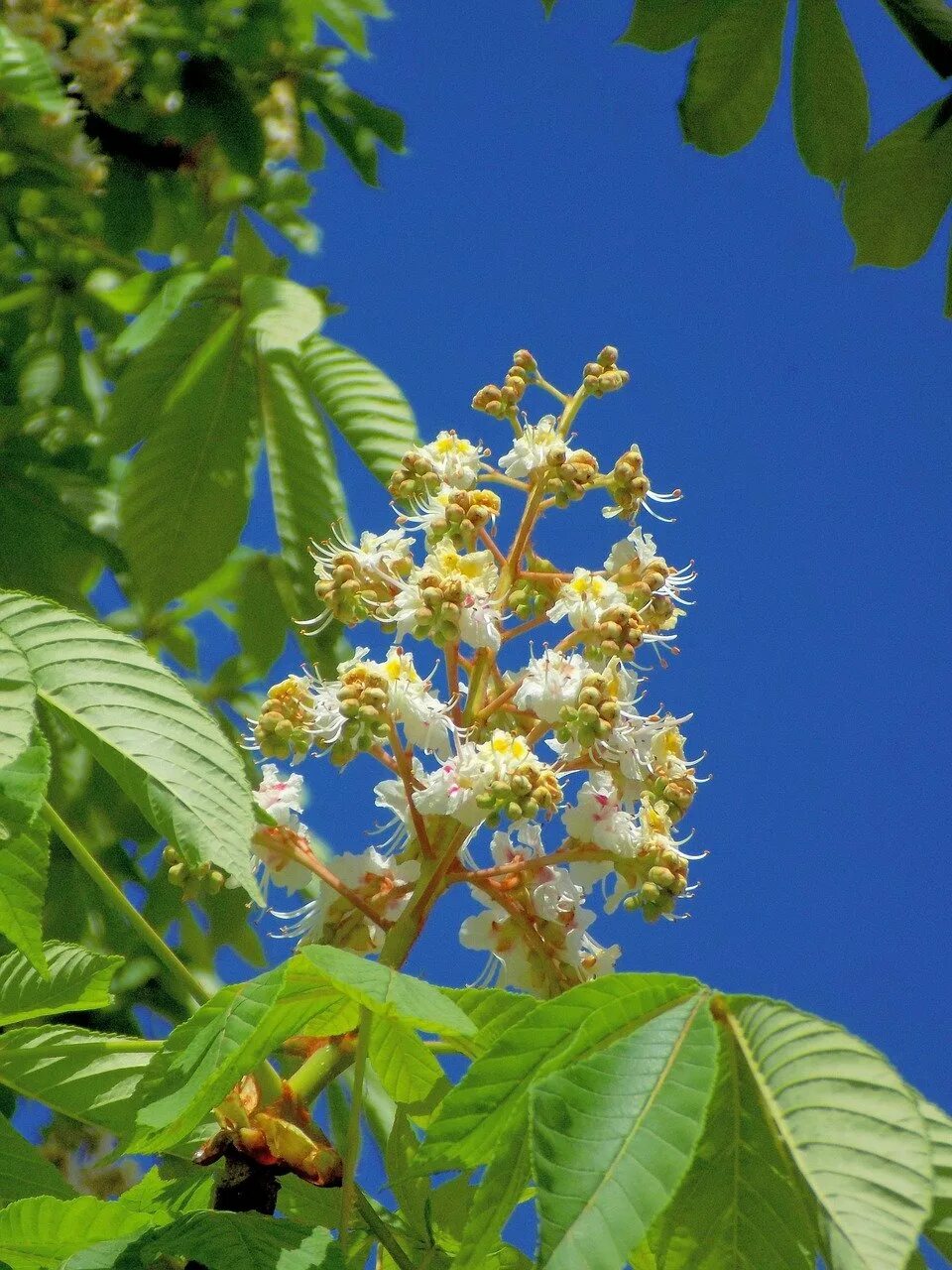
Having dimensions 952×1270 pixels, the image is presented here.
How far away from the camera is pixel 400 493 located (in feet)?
3.51

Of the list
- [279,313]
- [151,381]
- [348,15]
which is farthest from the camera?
[348,15]

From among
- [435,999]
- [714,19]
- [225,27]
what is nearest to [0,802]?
[435,999]

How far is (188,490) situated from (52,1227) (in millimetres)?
1010

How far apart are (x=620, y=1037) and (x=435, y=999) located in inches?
3.7

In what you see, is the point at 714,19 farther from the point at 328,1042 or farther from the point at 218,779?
the point at 328,1042

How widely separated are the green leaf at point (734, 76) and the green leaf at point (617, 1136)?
0.66 metres

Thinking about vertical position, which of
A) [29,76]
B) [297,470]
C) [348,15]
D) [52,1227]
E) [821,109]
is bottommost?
[52,1227]

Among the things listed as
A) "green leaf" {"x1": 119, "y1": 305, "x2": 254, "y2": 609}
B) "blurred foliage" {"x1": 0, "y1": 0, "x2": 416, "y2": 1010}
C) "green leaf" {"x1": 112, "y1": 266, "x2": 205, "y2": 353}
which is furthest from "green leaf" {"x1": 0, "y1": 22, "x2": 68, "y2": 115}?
"green leaf" {"x1": 119, "y1": 305, "x2": 254, "y2": 609}

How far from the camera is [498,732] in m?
0.95

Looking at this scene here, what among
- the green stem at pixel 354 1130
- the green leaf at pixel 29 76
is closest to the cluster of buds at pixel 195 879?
the green stem at pixel 354 1130

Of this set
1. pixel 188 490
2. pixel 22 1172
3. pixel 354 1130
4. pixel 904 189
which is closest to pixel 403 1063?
pixel 354 1130

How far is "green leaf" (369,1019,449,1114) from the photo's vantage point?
84 cm

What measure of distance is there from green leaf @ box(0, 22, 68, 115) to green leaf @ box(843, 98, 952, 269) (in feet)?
4.23

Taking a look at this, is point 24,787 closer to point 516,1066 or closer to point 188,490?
point 516,1066
